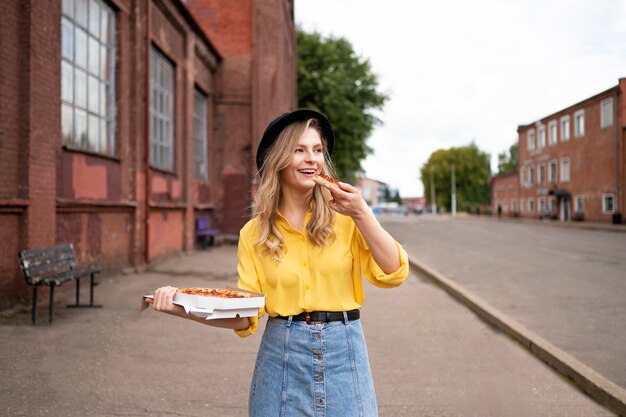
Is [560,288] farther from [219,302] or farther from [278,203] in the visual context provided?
[219,302]

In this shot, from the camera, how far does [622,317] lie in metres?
7.32

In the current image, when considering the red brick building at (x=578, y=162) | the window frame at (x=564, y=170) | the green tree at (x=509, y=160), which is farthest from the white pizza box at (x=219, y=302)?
the green tree at (x=509, y=160)

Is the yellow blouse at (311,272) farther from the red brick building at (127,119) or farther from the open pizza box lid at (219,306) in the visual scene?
the red brick building at (127,119)

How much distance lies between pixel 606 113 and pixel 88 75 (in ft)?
116

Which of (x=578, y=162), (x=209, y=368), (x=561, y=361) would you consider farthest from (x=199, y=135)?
(x=578, y=162)

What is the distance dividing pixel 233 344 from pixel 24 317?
297 cm

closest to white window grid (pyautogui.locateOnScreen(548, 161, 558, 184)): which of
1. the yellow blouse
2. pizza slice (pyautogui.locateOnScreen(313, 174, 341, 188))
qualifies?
the yellow blouse

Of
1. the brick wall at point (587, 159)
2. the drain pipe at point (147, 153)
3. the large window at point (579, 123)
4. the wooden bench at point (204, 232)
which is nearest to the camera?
the drain pipe at point (147, 153)

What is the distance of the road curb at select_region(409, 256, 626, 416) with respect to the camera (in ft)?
14.0

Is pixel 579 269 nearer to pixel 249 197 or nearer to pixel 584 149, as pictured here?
pixel 249 197

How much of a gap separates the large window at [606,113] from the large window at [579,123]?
303cm

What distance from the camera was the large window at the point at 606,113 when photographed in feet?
118

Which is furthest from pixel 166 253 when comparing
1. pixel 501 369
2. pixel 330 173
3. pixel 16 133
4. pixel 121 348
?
pixel 330 173

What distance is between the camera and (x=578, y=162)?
138ft
